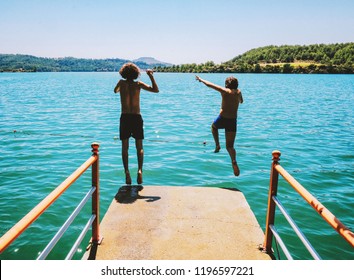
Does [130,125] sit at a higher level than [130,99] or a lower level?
lower

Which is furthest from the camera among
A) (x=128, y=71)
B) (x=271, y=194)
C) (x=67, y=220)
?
(x=128, y=71)

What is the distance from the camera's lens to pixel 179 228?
543 cm

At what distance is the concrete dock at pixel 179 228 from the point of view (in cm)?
470

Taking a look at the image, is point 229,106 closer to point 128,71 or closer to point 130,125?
point 130,125

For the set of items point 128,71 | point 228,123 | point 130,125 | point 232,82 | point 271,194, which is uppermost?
point 128,71

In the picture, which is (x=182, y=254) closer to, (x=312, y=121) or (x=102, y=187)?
(x=102, y=187)

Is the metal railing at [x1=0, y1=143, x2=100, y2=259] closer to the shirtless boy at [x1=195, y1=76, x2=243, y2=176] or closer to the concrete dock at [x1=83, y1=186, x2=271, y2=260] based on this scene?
the concrete dock at [x1=83, y1=186, x2=271, y2=260]

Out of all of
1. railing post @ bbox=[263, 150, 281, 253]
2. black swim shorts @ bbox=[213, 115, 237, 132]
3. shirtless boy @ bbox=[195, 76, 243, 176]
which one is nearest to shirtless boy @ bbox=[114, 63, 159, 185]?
shirtless boy @ bbox=[195, 76, 243, 176]

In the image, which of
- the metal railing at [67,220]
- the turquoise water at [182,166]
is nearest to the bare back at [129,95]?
the metal railing at [67,220]

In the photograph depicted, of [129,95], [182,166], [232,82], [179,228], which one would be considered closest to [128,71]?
[129,95]

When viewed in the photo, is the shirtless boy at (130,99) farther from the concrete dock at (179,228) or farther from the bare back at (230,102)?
the bare back at (230,102)

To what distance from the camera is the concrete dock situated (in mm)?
4699

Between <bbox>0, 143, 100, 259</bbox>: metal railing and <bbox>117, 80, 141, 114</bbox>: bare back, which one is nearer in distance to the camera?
<bbox>0, 143, 100, 259</bbox>: metal railing

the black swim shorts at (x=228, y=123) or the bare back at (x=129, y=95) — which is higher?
the bare back at (x=129, y=95)
